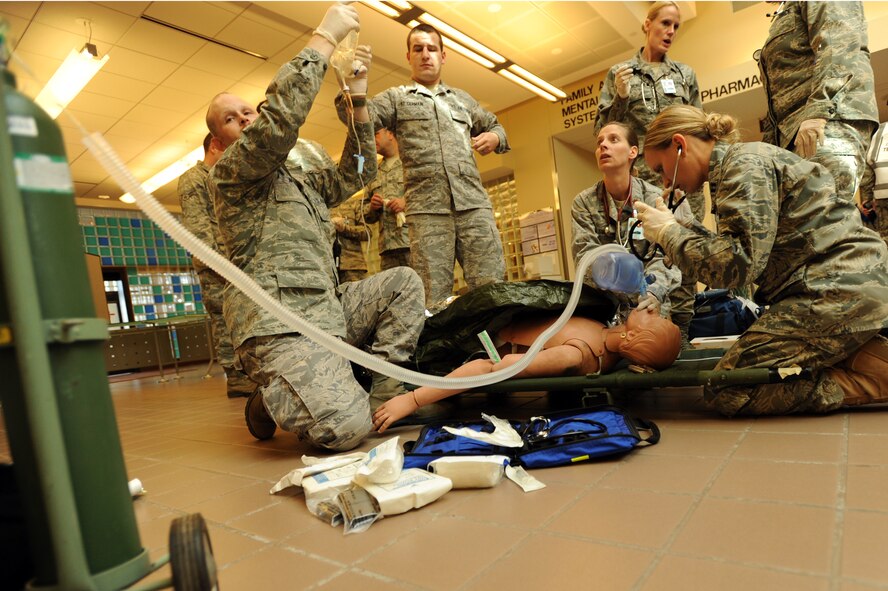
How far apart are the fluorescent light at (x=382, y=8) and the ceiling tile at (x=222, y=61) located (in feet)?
5.34

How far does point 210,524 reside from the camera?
135cm

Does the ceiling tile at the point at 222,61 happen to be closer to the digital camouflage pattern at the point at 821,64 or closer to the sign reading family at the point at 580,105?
the sign reading family at the point at 580,105

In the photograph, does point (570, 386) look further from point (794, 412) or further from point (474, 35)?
point (474, 35)

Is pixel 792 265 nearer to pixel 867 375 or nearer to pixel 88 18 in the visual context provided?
pixel 867 375

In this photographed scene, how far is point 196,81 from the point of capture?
19.1 feet

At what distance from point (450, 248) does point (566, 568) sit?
90.0 inches

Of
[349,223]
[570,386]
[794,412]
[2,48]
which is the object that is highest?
[349,223]

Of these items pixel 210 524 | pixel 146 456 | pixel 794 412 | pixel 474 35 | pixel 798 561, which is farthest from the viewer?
pixel 474 35

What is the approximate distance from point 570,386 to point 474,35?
499cm

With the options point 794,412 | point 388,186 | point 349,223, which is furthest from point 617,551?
point 349,223

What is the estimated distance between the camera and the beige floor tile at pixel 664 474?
1.24 metres

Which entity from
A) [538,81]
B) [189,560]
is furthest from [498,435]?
[538,81]

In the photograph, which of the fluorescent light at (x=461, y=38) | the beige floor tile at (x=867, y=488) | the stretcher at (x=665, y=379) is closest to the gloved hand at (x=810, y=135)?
the stretcher at (x=665, y=379)

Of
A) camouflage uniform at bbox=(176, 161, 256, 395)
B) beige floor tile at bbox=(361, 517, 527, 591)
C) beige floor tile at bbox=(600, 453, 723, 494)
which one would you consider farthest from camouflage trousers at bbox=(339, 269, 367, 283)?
beige floor tile at bbox=(361, 517, 527, 591)
